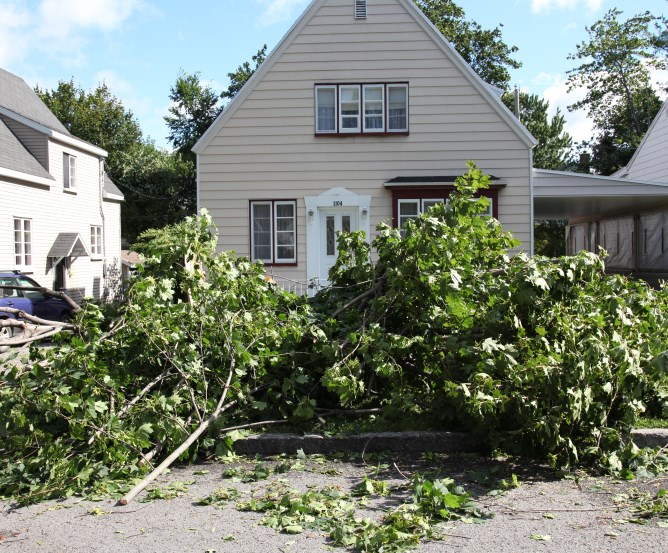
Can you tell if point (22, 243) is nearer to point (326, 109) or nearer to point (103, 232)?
point (103, 232)

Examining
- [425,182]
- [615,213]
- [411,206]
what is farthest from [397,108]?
[615,213]

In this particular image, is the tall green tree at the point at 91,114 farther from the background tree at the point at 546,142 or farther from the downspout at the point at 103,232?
the background tree at the point at 546,142

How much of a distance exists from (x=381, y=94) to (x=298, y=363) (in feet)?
35.5

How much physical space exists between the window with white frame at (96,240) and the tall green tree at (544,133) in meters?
28.3

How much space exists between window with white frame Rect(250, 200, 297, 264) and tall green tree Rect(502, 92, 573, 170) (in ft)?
110

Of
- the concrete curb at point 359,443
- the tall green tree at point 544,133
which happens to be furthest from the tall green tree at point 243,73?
the concrete curb at point 359,443

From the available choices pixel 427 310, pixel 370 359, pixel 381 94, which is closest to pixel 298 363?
pixel 370 359

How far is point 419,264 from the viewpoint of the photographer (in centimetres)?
618

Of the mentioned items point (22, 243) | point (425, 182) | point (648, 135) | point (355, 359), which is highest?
point (648, 135)

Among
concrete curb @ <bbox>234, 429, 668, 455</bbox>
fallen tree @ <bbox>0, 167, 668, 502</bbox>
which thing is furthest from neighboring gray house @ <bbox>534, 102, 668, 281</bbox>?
concrete curb @ <bbox>234, 429, 668, 455</bbox>

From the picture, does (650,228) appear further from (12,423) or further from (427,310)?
(12,423)

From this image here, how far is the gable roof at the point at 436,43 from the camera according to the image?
1567 centimetres

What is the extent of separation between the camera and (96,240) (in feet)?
98.8

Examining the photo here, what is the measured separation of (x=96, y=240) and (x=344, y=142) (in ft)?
57.6
